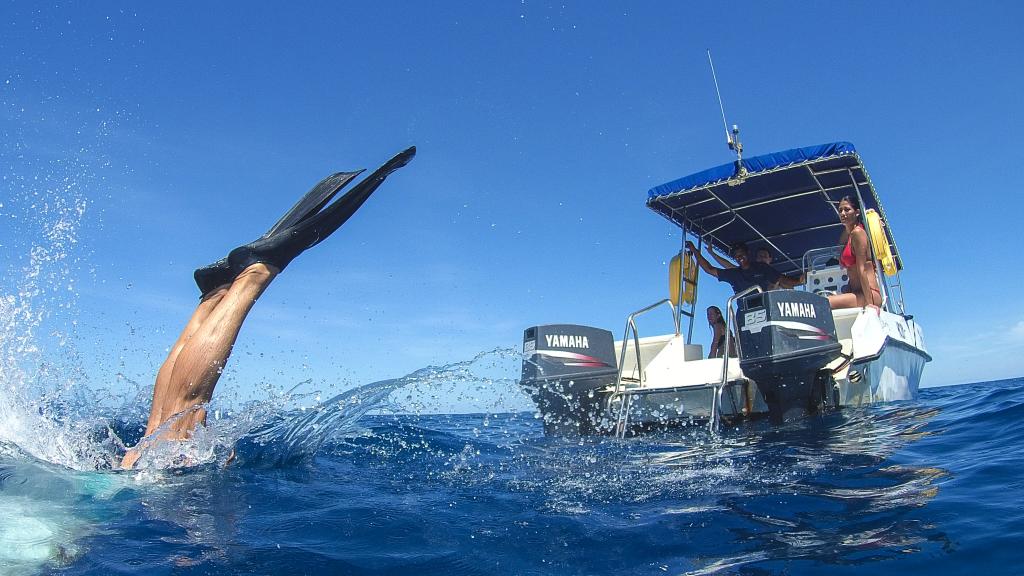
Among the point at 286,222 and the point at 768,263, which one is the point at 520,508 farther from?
the point at 768,263

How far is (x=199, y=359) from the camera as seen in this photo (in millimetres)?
2932

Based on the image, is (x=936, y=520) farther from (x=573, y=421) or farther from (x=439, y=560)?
(x=573, y=421)

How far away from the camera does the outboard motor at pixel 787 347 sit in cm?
520

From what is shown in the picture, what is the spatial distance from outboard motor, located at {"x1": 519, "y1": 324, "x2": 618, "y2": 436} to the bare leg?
132 inches

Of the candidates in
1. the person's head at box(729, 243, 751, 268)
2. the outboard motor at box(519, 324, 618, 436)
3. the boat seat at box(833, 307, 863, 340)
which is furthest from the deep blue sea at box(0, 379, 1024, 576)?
the person's head at box(729, 243, 751, 268)

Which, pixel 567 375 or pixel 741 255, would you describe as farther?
pixel 741 255

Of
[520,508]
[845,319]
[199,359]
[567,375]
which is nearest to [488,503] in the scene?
[520,508]

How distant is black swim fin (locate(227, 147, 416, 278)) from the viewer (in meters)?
3.13

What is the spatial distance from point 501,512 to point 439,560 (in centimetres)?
65

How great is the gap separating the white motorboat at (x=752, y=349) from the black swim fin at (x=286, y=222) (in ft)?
10.3

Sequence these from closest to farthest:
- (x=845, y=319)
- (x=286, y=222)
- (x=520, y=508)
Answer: (x=520, y=508), (x=286, y=222), (x=845, y=319)

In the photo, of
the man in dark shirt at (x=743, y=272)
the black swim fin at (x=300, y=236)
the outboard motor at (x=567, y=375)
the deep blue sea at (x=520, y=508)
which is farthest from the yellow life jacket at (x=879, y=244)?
the black swim fin at (x=300, y=236)

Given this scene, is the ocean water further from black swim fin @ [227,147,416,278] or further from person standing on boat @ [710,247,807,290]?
person standing on boat @ [710,247,807,290]

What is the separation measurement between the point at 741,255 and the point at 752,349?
3.89 metres
